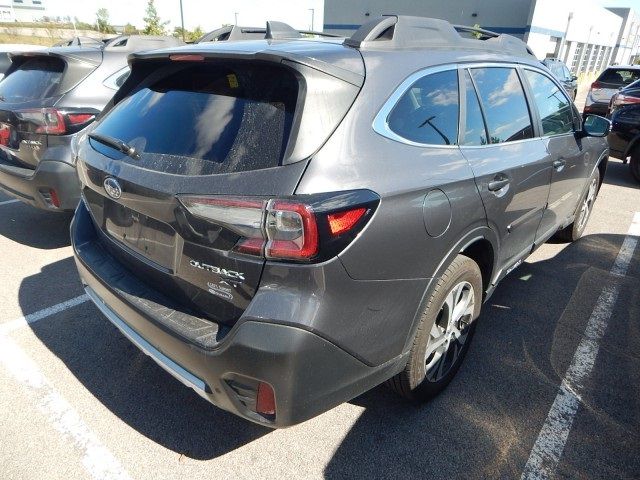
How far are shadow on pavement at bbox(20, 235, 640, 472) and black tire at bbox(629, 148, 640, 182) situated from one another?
16.8 feet

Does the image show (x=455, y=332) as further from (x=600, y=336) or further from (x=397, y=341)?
(x=600, y=336)

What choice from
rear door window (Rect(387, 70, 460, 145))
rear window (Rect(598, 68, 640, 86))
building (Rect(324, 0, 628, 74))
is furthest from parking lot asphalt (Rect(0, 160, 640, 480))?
building (Rect(324, 0, 628, 74))

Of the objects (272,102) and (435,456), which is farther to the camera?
(435,456)

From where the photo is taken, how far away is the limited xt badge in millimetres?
1665

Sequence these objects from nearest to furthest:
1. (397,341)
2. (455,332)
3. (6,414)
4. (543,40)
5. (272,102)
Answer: (272,102) → (397,341) → (6,414) → (455,332) → (543,40)

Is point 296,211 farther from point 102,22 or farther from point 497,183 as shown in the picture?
point 102,22

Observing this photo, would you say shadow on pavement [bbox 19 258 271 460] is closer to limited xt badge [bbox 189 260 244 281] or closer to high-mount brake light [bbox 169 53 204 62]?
limited xt badge [bbox 189 260 244 281]

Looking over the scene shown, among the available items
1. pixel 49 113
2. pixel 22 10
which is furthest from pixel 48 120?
pixel 22 10

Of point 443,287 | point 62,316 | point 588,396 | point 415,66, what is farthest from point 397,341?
point 62,316

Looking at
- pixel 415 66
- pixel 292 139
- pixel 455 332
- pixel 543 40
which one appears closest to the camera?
pixel 292 139

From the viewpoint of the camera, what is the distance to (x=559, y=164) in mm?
3297

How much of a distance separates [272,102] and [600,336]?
2.82 meters

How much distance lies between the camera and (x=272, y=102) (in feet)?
5.78

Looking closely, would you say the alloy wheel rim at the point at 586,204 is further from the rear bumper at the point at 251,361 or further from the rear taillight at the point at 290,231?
the rear taillight at the point at 290,231
